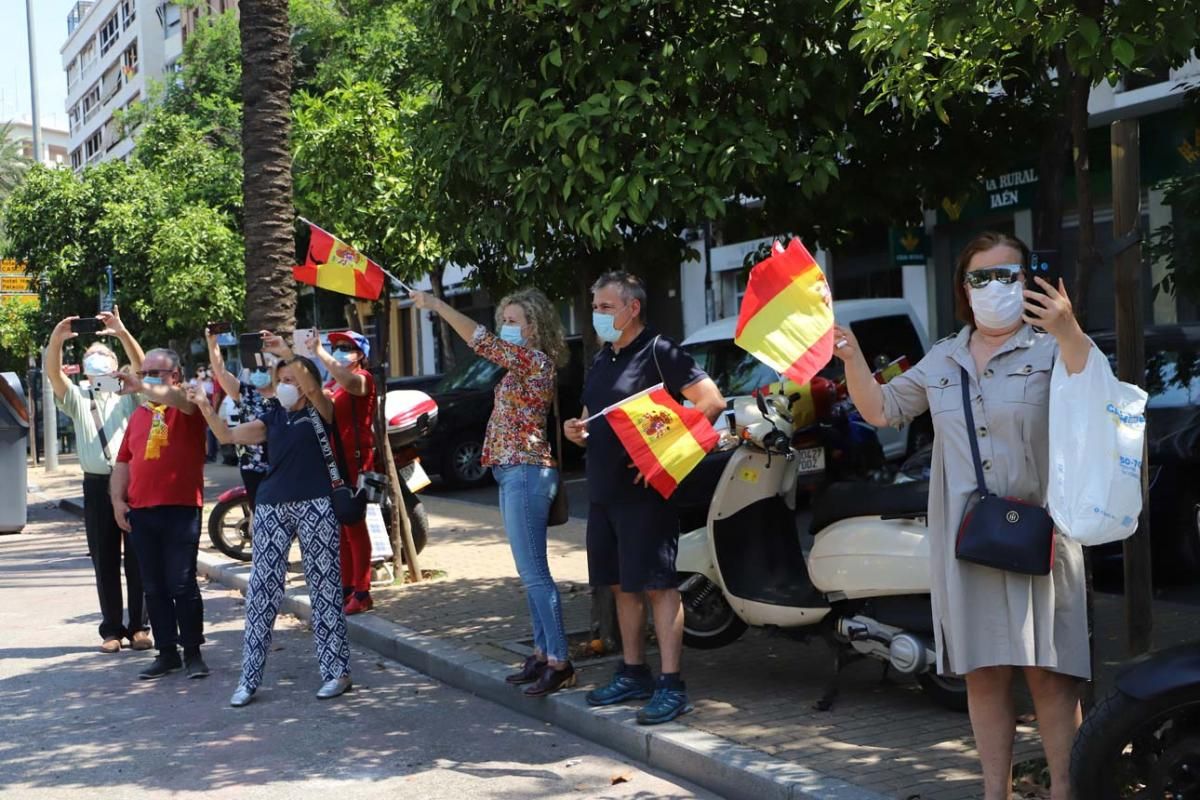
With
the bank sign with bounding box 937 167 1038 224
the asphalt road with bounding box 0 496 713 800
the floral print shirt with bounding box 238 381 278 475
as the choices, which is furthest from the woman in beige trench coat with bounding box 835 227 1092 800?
the bank sign with bounding box 937 167 1038 224

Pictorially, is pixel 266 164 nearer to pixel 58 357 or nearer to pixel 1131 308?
pixel 58 357

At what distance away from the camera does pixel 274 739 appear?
20.8 feet

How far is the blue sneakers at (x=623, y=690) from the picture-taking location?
622cm

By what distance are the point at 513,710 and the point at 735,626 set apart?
1179mm

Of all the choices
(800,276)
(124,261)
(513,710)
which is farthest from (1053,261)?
(124,261)

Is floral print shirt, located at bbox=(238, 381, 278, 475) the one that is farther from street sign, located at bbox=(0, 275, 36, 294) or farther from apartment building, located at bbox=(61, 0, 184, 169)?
apartment building, located at bbox=(61, 0, 184, 169)

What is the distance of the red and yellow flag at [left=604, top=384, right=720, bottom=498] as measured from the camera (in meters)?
5.75

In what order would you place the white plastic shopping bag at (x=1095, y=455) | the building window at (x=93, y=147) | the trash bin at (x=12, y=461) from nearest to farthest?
1. the white plastic shopping bag at (x=1095, y=455)
2. the trash bin at (x=12, y=461)
3. the building window at (x=93, y=147)

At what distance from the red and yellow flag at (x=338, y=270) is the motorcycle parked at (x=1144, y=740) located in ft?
14.5

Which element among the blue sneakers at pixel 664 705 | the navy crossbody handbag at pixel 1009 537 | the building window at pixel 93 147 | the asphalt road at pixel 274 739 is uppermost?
the building window at pixel 93 147

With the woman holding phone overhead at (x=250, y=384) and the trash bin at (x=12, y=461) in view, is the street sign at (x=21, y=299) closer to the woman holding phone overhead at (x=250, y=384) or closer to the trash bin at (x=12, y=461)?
the trash bin at (x=12, y=461)

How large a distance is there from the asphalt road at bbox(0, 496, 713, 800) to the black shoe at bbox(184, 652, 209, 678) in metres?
0.08

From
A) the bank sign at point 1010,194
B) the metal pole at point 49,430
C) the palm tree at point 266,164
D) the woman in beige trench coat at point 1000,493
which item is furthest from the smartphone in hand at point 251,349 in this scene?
the metal pole at point 49,430

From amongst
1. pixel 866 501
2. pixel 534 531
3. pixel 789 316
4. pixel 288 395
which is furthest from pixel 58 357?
pixel 789 316
